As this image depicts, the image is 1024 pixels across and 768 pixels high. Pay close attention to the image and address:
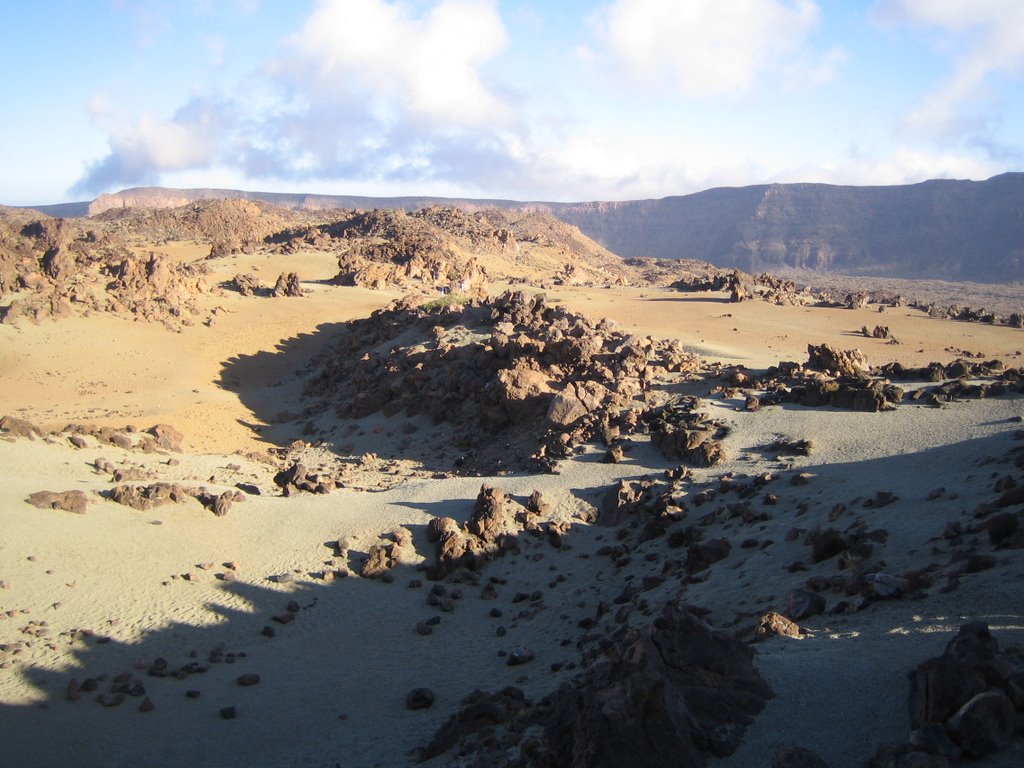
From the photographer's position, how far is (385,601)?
30.7 ft

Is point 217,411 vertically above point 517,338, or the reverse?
point 517,338

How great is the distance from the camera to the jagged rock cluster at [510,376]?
45.8 ft

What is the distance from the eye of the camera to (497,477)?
42.9ft

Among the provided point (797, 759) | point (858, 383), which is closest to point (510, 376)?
point (858, 383)

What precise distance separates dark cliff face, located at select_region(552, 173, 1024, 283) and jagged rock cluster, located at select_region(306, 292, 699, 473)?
55843 millimetres

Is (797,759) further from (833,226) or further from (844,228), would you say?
(833,226)

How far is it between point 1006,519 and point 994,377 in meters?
8.69

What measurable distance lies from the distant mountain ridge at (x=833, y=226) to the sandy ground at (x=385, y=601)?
60.9 meters

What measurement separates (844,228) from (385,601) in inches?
3203

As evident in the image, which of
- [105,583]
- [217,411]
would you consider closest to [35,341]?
[217,411]

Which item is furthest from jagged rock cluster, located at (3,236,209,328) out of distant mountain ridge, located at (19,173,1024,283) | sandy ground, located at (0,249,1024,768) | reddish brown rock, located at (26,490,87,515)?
distant mountain ridge, located at (19,173,1024,283)

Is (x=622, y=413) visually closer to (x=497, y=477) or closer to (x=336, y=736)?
(x=497, y=477)

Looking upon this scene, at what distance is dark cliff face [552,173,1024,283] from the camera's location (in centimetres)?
6725

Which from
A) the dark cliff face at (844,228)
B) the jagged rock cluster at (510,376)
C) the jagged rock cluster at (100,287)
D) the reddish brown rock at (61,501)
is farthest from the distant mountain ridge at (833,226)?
the reddish brown rock at (61,501)
